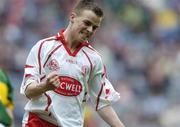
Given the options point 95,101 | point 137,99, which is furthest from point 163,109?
point 95,101

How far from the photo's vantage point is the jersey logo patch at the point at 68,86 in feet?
25.3

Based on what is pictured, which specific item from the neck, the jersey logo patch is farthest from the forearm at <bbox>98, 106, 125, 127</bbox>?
the neck

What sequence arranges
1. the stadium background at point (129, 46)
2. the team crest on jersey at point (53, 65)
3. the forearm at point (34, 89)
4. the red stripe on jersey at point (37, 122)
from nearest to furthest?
the forearm at point (34, 89), the team crest on jersey at point (53, 65), the red stripe on jersey at point (37, 122), the stadium background at point (129, 46)

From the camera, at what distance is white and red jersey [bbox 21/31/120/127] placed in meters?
7.70

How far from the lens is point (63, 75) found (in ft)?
25.4

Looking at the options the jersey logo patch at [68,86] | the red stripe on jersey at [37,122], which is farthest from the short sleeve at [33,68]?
the red stripe on jersey at [37,122]

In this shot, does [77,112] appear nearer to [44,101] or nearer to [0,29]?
[44,101]

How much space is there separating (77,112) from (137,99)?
864 centimetres

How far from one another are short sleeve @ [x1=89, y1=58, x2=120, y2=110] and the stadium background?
6030 mm

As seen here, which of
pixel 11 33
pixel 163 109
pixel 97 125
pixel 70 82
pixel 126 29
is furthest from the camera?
pixel 126 29

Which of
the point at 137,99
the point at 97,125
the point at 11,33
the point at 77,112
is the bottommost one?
the point at 77,112

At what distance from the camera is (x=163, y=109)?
16141 millimetres

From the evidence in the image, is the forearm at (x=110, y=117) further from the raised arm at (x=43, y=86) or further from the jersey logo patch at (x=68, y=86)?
the raised arm at (x=43, y=86)

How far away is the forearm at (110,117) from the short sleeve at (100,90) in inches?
1.6
